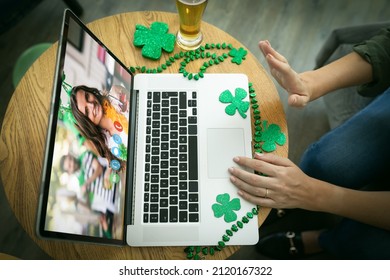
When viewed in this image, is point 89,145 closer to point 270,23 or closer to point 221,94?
point 221,94

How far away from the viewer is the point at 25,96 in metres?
0.95

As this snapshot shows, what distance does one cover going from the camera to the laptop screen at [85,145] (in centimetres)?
62

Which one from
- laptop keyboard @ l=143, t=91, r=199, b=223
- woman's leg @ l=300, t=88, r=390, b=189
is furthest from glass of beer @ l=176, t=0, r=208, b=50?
woman's leg @ l=300, t=88, r=390, b=189

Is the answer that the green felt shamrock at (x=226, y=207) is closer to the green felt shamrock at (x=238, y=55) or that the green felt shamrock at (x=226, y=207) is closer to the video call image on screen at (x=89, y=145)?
the video call image on screen at (x=89, y=145)

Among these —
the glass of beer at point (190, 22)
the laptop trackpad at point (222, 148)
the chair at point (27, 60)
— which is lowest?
the laptop trackpad at point (222, 148)

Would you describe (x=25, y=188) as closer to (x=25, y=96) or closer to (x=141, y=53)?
(x=25, y=96)

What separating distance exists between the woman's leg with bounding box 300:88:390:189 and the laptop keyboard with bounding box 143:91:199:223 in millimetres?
429

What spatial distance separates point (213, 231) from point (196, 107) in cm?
35

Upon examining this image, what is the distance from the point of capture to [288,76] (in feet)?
2.89

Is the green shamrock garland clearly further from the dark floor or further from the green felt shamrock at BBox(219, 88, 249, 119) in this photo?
the dark floor

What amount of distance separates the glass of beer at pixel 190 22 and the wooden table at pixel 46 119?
32 mm

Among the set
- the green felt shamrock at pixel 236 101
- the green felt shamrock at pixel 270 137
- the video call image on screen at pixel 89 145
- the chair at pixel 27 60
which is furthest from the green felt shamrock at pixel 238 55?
the chair at pixel 27 60

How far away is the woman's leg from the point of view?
3.29 feet
